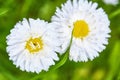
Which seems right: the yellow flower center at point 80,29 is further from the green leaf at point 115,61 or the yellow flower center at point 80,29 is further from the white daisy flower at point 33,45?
the green leaf at point 115,61

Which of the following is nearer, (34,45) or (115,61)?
(34,45)

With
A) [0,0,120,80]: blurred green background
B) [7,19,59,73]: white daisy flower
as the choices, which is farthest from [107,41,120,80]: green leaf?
[7,19,59,73]: white daisy flower

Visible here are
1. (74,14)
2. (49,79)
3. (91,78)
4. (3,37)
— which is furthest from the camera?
(91,78)

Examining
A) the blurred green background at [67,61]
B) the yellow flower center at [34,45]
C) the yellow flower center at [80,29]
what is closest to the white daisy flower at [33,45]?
the yellow flower center at [34,45]

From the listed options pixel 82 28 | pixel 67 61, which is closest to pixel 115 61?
pixel 67 61

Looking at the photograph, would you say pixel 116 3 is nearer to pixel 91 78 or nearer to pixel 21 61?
pixel 91 78

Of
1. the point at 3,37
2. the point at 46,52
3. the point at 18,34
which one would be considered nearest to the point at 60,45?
the point at 46,52

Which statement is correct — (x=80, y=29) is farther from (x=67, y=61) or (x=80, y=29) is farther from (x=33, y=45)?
(x=67, y=61)
